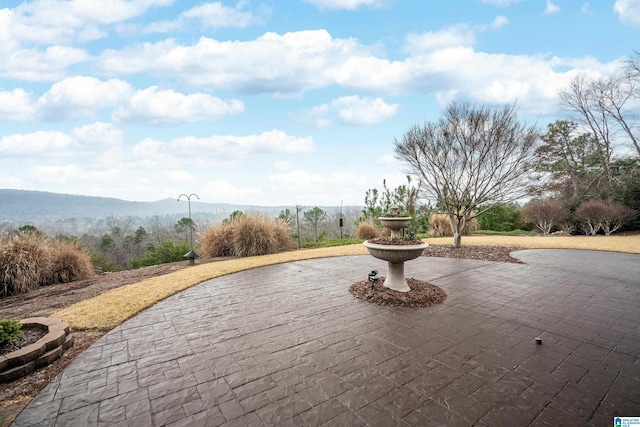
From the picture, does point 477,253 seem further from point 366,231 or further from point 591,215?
point 591,215

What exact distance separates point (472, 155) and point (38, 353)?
34.8ft

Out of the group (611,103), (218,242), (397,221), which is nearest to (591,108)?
(611,103)

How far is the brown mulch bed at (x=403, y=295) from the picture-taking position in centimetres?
407

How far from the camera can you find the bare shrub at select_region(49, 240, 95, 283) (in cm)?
659

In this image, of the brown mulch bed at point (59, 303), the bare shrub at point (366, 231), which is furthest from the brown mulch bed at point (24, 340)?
the bare shrub at point (366, 231)

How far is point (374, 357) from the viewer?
2.61 m

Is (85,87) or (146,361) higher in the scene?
(85,87)

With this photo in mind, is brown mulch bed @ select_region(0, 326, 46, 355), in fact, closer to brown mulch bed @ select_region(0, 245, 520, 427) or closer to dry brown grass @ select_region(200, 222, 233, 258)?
brown mulch bed @ select_region(0, 245, 520, 427)

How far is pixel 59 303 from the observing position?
4695 mm

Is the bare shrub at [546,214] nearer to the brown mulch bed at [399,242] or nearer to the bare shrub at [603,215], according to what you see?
the bare shrub at [603,215]

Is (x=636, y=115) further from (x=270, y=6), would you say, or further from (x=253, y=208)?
(x=253, y=208)

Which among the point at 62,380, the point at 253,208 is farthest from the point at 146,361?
the point at 253,208

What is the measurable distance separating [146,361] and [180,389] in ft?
2.42

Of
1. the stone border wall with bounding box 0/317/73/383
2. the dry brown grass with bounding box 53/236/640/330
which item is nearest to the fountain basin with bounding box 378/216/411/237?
the dry brown grass with bounding box 53/236/640/330
